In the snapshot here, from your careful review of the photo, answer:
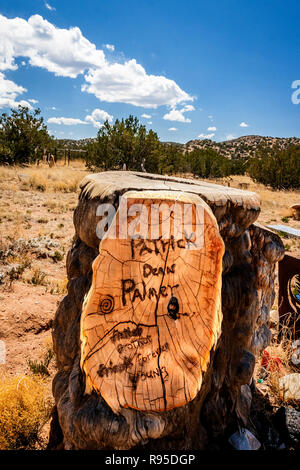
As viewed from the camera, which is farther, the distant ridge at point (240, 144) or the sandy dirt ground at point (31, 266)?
the distant ridge at point (240, 144)

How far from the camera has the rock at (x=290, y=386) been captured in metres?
2.65

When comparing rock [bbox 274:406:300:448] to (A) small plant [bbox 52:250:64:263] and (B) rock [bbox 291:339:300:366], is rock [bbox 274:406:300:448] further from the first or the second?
(A) small plant [bbox 52:250:64:263]

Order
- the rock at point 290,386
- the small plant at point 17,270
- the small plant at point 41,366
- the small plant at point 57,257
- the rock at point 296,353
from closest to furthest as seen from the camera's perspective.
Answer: the rock at point 290,386 → the small plant at point 41,366 → the rock at point 296,353 → the small plant at point 17,270 → the small plant at point 57,257

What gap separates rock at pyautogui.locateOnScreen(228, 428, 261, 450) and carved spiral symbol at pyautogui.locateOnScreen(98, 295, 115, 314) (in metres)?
1.36

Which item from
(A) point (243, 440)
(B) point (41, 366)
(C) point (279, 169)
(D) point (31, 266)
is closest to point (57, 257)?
(D) point (31, 266)

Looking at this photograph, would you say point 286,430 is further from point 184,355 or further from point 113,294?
point 113,294

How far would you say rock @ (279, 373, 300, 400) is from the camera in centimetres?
265

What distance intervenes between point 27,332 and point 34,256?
225cm

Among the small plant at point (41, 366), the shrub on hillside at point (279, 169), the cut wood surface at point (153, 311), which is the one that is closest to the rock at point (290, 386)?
the cut wood surface at point (153, 311)

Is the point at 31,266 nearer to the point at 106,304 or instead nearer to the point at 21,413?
the point at 21,413

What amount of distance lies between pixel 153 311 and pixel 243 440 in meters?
1.29

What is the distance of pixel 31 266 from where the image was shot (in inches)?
197

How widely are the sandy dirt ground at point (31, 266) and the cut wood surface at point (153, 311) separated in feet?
4.53

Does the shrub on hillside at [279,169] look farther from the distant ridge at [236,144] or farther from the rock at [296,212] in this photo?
the distant ridge at [236,144]
